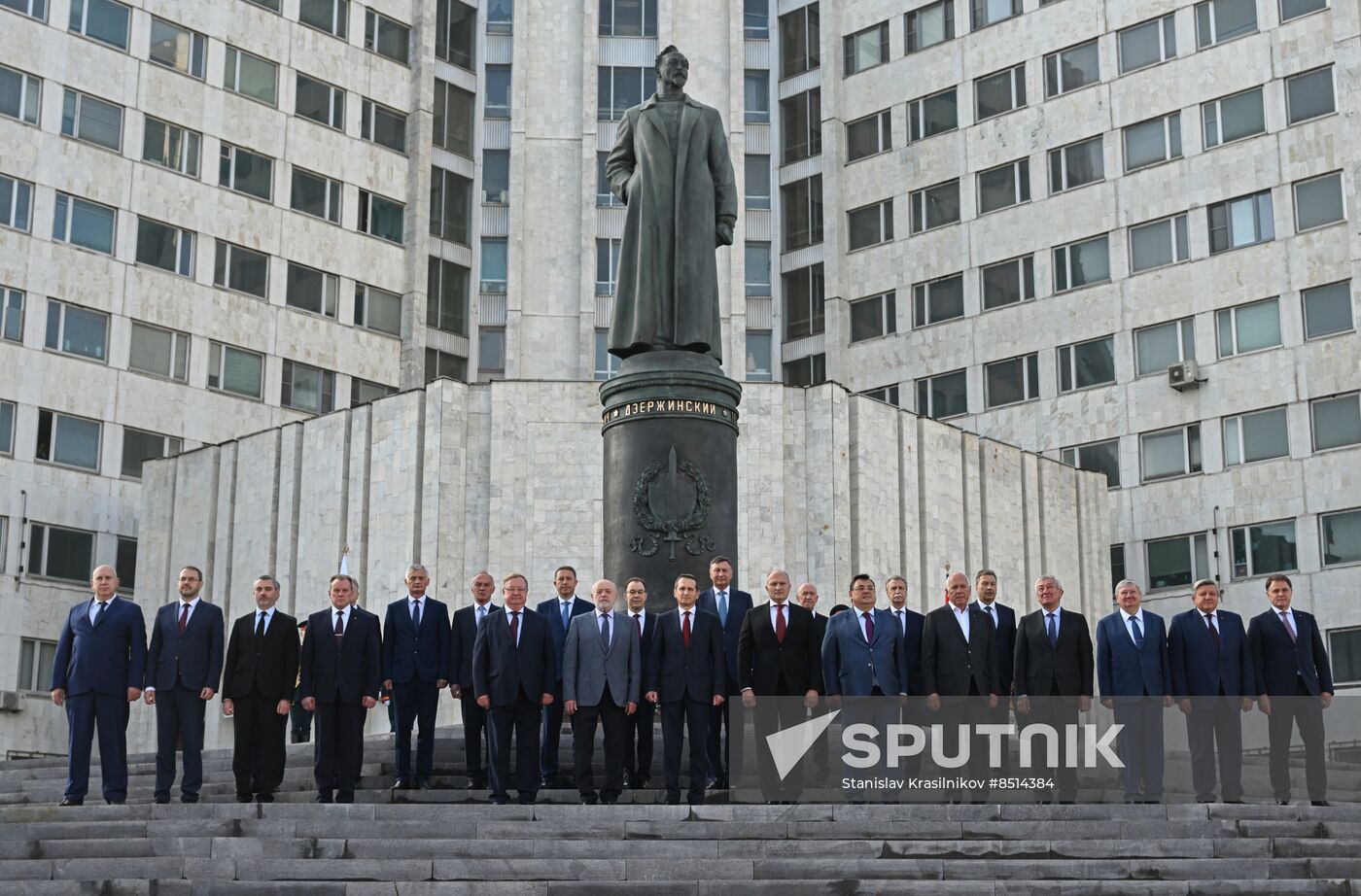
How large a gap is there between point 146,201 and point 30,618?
441 inches

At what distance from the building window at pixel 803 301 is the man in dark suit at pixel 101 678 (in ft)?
141

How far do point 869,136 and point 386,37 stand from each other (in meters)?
14.4

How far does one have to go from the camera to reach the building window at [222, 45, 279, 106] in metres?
53.7

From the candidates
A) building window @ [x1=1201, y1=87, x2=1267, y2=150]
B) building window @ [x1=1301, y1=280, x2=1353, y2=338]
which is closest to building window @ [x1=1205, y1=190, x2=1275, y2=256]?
building window @ [x1=1201, y1=87, x2=1267, y2=150]

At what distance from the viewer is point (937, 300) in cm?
5616

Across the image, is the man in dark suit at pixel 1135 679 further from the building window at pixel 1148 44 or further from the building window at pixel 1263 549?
the building window at pixel 1148 44

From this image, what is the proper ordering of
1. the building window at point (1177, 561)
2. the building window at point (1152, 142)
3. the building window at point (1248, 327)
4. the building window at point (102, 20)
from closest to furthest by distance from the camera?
1. the building window at point (1248, 327)
2. the building window at point (1177, 561)
3. the building window at point (102, 20)
4. the building window at point (1152, 142)

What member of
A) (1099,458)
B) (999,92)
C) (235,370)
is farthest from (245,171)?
(1099,458)

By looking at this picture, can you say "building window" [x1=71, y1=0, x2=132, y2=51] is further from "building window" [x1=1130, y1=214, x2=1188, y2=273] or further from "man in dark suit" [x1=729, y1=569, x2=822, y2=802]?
"man in dark suit" [x1=729, y1=569, x2=822, y2=802]

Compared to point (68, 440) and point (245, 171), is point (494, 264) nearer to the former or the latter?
point (245, 171)

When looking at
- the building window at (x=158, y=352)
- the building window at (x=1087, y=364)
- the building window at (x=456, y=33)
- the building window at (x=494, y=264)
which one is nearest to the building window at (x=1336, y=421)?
the building window at (x=1087, y=364)

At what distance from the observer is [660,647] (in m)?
16.7

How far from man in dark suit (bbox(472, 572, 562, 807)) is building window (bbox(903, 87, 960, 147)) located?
41769 mm

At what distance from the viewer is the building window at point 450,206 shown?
58.8m
